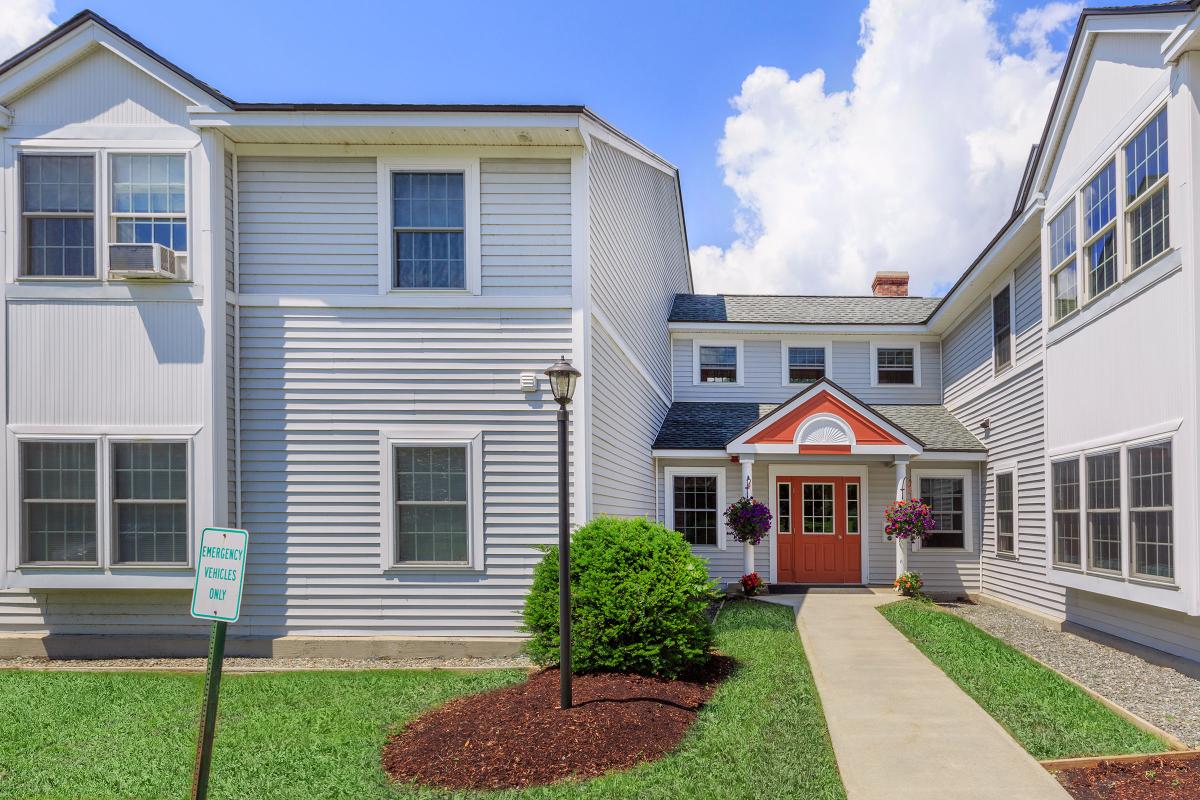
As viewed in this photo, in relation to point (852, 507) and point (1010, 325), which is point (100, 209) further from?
point (852, 507)

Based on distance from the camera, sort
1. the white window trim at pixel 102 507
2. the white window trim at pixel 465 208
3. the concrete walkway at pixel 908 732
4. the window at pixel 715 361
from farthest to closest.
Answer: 1. the window at pixel 715 361
2. the white window trim at pixel 465 208
3. the white window trim at pixel 102 507
4. the concrete walkway at pixel 908 732

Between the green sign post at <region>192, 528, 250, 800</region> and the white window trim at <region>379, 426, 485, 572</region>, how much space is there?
5150mm

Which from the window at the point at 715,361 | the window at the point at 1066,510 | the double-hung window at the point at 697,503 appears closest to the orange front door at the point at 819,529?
the double-hung window at the point at 697,503

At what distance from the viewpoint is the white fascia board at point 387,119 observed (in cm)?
909

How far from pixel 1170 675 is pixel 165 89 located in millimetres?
12294

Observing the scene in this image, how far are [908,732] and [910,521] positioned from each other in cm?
846

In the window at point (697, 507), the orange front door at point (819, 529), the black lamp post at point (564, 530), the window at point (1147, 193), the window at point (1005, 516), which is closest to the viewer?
the black lamp post at point (564, 530)

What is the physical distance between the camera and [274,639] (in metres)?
9.40

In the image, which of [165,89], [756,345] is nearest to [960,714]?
[165,89]

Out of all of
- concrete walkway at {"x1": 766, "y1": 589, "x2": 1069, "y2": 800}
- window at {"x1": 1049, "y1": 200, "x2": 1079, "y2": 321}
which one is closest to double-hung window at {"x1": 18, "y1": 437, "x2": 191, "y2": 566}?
concrete walkway at {"x1": 766, "y1": 589, "x2": 1069, "y2": 800}

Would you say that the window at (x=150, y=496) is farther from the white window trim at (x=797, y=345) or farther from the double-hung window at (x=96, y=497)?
the white window trim at (x=797, y=345)

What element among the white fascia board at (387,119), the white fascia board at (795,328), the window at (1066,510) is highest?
the white fascia board at (387,119)

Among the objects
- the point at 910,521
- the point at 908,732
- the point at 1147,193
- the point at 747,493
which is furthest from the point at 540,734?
the point at 910,521

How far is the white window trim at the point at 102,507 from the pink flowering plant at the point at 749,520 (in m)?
9.08
